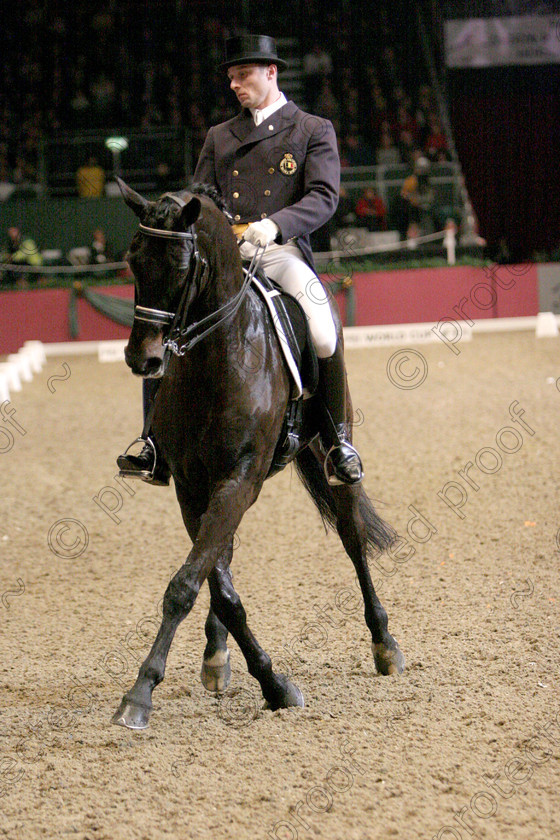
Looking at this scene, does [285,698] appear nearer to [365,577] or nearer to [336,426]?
[365,577]

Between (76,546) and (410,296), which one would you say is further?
(410,296)

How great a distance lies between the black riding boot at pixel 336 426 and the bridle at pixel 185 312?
699mm

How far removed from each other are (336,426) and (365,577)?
25.0 inches

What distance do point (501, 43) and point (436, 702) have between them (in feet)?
55.1

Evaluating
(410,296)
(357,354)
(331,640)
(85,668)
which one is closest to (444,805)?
(331,640)

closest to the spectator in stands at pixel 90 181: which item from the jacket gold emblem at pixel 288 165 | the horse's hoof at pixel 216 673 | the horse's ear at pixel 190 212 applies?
the jacket gold emblem at pixel 288 165

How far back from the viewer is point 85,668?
3.73 meters

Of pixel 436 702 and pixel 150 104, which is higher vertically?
pixel 150 104

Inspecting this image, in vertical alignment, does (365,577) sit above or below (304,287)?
below

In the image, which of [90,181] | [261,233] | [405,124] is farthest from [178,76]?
[261,233]

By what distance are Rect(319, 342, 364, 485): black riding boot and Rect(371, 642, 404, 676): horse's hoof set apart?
0.67 meters

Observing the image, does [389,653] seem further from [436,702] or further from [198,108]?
[198,108]

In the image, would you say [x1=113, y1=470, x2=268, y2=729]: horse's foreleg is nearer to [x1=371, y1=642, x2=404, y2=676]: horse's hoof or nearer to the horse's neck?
the horse's neck

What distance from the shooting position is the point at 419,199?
16172 millimetres
